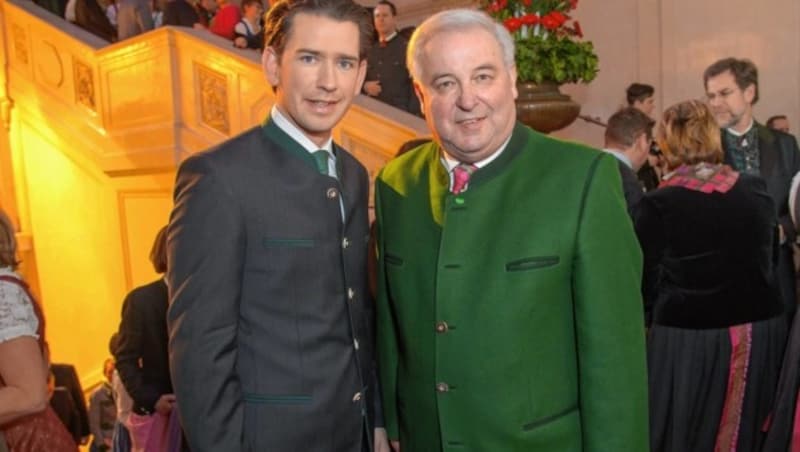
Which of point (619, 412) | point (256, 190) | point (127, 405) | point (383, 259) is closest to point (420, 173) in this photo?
point (383, 259)

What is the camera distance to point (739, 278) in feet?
9.20

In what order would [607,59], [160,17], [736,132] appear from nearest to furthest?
[736,132], [607,59], [160,17]

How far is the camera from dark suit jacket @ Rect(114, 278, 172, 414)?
9.64ft

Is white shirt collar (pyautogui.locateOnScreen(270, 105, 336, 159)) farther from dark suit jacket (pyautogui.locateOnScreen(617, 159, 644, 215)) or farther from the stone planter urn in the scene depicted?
the stone planter urn

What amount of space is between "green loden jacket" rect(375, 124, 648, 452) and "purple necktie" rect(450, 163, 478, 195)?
2cm

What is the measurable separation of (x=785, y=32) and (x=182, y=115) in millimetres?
5009

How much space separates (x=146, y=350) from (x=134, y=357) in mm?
65

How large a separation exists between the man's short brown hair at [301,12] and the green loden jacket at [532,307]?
39cm

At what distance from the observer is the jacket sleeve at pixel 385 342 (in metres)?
1.81

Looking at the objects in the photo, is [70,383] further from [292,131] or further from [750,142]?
[750,142]

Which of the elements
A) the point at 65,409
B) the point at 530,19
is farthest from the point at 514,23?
the point at 65,409

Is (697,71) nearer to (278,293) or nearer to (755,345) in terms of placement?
(755,345)

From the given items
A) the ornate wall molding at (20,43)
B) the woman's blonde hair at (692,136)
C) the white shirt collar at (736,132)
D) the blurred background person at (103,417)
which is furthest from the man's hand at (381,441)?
the ornate wall molding at (20,43)

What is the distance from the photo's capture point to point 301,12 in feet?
5.34
